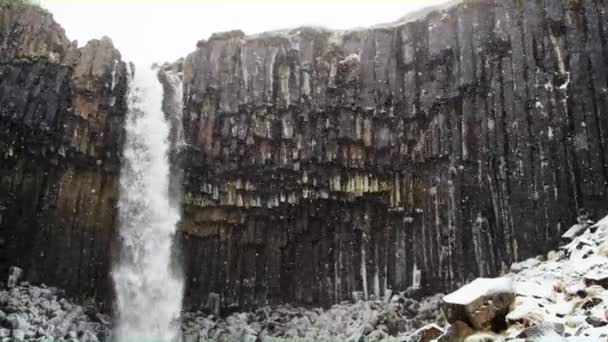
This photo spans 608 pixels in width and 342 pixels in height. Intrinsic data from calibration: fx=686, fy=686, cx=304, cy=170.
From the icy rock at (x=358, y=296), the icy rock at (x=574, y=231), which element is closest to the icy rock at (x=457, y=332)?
the icy rock at (x=574, y=231)

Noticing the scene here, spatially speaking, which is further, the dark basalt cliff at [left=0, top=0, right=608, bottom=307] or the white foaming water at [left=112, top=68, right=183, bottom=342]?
the white foaming water at [left=112, top=68, right=183, bottom=342]

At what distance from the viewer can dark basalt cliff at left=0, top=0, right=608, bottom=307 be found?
2375cm

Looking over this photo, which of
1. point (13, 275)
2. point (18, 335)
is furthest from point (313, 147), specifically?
point (18, 335)

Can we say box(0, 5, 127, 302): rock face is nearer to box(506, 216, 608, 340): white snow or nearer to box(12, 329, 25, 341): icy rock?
box(12, 329, 25, 341): icy rock

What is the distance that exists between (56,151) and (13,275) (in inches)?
188

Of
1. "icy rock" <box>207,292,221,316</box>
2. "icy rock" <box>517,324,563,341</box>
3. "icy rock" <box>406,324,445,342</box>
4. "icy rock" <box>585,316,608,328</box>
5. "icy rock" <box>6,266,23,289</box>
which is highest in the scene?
"icy rock" <box>6,266,23,289</box>

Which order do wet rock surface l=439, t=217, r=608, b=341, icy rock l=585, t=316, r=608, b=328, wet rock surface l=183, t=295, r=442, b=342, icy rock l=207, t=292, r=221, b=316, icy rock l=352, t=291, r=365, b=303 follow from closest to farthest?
icy rock l=585, t=316, r=608, b=328, wet rock surface l=439, t=217, r=608, b=341, wet rock surface l=183, t=295, r=442, b=342, icy rock l=352, t=291, r=365, b=303, icy rock l=207, t=292, r=221, b=316

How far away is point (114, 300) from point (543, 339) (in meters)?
18.1

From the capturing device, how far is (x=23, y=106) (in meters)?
25.6

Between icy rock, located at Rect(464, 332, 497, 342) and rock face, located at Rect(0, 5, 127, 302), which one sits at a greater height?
rock face, located at Rect(0, 5, 127, 302)

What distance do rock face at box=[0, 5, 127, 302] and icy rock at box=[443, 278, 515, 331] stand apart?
1611 cm

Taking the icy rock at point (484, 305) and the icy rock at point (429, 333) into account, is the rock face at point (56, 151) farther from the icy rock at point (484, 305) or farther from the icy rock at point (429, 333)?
the icy rock at point (484, 305)

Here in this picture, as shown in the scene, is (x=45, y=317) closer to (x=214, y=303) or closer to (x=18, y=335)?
(x=18, y=335)

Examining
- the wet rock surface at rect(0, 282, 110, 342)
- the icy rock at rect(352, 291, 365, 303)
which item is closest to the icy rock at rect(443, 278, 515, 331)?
the icy rock at rect(352, 291, 365, 303)
